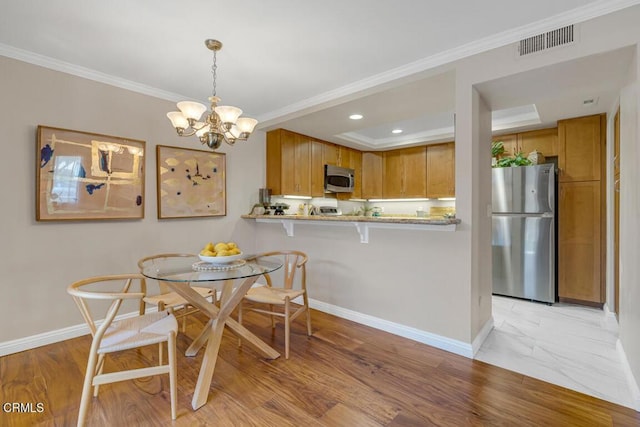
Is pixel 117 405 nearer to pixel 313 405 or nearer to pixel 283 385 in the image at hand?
pixel 283 385

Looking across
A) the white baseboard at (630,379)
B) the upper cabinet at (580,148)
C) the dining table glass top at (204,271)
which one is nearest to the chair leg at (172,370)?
the dining table glass top at (204,271)

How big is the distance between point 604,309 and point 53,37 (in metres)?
5.85

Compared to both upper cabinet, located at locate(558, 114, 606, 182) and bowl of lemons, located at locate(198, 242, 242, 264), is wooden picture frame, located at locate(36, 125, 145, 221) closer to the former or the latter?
bowl of lemons, located at locate(198, 242, 242, 264)

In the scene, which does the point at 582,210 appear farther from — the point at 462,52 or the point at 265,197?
the point at 265,197

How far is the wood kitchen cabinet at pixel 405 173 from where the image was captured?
527 cm

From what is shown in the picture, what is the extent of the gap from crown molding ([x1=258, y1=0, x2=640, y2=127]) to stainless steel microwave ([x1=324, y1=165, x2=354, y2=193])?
137cm

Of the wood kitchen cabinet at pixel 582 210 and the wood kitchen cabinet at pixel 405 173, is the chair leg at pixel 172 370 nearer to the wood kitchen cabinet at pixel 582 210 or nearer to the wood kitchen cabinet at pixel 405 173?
the wood kitchen cabinet at pixel 582 210

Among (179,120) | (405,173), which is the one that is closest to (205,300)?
(179,120)

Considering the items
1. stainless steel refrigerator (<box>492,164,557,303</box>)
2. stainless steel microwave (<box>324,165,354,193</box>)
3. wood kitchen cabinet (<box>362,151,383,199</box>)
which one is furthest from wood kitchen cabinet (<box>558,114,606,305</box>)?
stainless steel microwave (<box>324,165,354,193</box>)

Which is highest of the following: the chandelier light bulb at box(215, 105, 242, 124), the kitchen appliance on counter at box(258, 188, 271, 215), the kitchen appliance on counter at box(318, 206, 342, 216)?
the chandelier light bulb at box(215, 105, 242, 124)

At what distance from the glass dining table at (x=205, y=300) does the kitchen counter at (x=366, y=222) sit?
951mm

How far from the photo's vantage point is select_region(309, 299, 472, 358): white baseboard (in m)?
2.44

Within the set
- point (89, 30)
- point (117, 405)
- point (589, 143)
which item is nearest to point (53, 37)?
point (89, 30)

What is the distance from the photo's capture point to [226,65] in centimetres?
267
